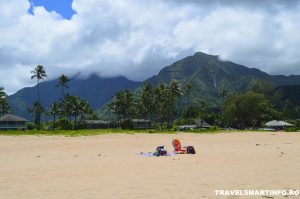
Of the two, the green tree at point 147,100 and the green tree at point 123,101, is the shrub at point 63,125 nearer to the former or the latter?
the green tree at point 123,101

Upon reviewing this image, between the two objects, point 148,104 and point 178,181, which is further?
point 148,104

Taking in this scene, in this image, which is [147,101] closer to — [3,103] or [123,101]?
[123,101]

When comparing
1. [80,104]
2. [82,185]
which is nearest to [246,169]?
[82,185]

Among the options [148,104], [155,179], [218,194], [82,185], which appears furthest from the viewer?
[148,104]

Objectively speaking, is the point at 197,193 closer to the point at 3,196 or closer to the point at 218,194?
the point at 218,194

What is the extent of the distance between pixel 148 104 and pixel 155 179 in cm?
9485

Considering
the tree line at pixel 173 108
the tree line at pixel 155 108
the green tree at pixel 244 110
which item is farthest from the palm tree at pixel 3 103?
the green tree at pixel 244 110

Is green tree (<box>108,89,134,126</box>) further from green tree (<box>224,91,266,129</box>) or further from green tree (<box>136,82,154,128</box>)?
green tree (<box>224,91,266,129</box>)

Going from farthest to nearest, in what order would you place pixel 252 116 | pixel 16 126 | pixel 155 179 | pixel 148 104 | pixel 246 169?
pixel 252 116 < pixel 148 104 < pixel 16 126 < pixel 246 169 < pixel 155 179

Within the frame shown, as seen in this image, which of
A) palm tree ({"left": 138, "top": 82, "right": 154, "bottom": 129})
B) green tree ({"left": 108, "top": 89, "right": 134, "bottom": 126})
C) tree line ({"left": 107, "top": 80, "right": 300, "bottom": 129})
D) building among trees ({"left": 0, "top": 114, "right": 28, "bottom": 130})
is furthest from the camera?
green tree ({"left": 108, "top": 89, "right": 134, "bottom": 126})

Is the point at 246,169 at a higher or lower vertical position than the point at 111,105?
lower

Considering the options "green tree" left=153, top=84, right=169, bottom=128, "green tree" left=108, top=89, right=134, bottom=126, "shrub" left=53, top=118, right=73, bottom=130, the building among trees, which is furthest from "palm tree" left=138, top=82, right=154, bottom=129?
the building among trees

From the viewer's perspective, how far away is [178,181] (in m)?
12.4

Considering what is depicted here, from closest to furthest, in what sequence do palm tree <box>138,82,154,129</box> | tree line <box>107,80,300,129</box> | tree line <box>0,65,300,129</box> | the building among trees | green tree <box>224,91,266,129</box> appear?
the building among trees, tree line <box>0,65,300,129</box>, palm tree <box>138,82,154,129</box>, tree line <box>107,80,300,129</box>, green tree <box>224,91,266,129</box>
